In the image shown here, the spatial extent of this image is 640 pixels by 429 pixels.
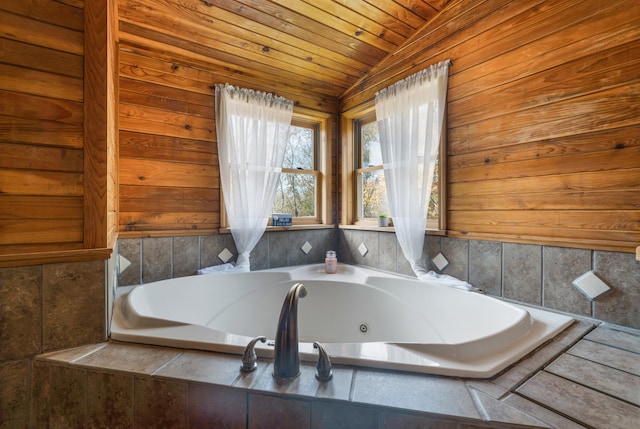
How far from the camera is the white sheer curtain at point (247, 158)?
2.00 meters

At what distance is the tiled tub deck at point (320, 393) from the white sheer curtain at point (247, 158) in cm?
113

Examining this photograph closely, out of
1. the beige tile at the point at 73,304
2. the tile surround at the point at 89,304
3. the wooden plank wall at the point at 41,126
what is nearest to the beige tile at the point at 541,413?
the tile surround at the point at 89,304

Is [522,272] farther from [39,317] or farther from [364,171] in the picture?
[39,317]

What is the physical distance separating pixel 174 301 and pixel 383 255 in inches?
57.3

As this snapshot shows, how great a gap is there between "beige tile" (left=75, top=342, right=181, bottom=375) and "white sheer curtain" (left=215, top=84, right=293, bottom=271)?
102cm

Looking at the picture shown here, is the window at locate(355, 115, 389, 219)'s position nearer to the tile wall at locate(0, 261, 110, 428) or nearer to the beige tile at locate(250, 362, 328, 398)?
the beige tile at locate(250, 362, 328, 398)

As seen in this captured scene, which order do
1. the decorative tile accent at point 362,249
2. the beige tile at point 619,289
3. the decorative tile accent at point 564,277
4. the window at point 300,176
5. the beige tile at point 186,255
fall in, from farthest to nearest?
the window at point 300,176 → the decorative tile accent at point 362,249 → the beige tile at point 186,255 → the decorative tile accent at point 564,277 → the beige tile at point 619,289

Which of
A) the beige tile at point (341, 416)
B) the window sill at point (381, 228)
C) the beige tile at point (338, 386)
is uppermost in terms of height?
the window sill at point (381, 228)

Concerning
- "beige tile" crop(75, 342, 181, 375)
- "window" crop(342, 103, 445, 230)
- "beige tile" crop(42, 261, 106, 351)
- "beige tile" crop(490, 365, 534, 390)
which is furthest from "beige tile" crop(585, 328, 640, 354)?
"beige tile" crop(42, 261, 106, 351)

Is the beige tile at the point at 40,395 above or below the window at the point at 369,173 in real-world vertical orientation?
below

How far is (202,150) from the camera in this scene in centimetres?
199

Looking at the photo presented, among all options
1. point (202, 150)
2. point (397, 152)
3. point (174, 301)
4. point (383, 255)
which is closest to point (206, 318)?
point (174, 301)

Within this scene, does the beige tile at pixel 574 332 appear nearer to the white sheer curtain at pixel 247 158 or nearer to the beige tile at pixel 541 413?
the beige tile at pixel 541 413

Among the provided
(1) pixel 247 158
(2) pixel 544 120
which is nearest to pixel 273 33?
(1) pixel 247 158
